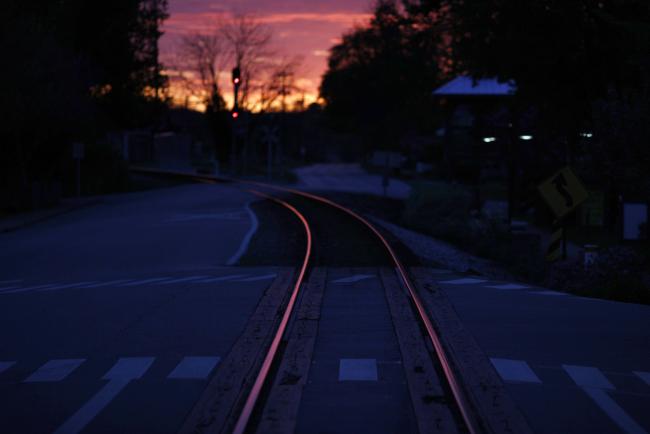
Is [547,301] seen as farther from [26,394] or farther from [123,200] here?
[123,200]

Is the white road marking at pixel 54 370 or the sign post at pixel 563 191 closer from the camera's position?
the white road marking at pixel 54 370

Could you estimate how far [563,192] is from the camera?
2030cm

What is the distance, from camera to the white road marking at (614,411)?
7.29m

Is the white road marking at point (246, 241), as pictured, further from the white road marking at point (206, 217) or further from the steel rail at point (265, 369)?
the steel rail at point (265, 369)

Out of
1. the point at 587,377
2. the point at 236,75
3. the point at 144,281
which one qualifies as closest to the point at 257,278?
the point at 144,281

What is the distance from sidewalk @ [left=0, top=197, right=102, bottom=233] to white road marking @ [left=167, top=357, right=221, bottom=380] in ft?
78.4

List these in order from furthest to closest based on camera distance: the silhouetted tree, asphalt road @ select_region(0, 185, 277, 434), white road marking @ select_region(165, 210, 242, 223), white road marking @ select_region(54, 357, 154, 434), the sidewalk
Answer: the silhouetted tree → the sidewalk → white road marking @ select_region(165, 210, 242, 223) → asphalt road @ select_region(0, 185, 277, 434) → white road marking @ select_region(54, 357, 154, 434)

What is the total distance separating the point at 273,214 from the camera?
108ft

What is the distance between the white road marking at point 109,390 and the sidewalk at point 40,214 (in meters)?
23.7

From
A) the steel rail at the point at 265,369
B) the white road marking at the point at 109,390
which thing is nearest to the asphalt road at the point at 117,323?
the white road marking at the point at 109,390

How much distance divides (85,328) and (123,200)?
114 ft

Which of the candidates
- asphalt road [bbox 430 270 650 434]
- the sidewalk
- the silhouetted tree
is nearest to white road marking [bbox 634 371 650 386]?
asphalt road [bbox 430 270 650 434]

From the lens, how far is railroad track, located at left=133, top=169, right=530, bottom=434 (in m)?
7.30

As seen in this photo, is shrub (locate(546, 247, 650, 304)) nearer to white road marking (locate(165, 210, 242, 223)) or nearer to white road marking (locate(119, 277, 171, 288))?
white road marking (locate(119, 277, 171, 288))
